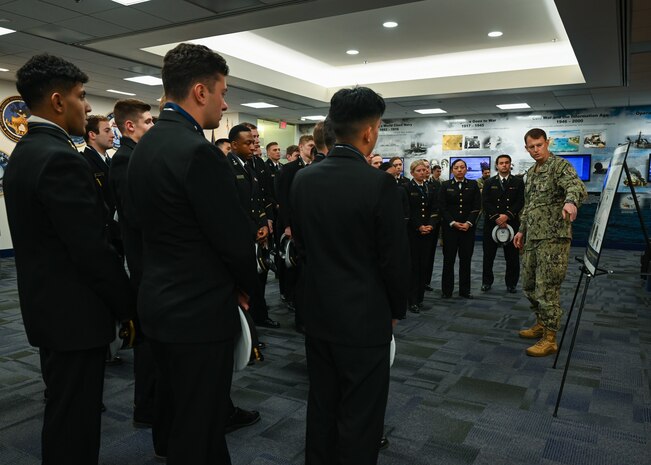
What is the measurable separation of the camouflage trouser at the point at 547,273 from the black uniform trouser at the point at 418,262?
1.42 metres

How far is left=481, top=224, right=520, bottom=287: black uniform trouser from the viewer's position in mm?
6316

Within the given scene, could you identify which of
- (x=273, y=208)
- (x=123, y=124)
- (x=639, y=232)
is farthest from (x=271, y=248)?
(x=639, y=232)

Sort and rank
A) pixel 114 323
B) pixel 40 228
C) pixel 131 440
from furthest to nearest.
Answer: pixel 131 440 → pixel 114 323 → pixel 40 228

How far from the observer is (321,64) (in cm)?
994

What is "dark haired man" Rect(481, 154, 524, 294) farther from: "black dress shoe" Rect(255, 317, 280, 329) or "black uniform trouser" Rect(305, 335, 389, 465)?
"black uniform trouser" Rect(305, 335, 389, 465)

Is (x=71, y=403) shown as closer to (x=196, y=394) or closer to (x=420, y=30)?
(x=196, y=394)

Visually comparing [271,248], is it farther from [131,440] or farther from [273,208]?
[131,440]

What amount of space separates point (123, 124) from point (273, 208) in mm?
3403

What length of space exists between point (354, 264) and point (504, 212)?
17.3 ft

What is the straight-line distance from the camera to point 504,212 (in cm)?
642

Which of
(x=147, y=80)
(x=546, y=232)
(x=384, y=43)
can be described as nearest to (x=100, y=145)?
(x=546, y=232)

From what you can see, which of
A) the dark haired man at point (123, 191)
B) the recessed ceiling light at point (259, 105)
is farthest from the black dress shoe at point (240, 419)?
the recessed ceiling light at point (259, 105)

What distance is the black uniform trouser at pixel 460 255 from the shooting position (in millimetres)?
6012

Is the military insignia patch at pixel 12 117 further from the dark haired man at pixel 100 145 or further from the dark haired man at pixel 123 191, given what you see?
the dark haired man at pixel 123 191
